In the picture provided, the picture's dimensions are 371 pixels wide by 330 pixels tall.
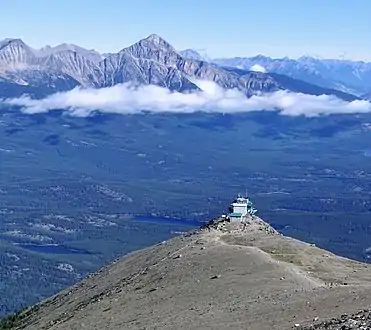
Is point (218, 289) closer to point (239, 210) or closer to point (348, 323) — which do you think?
point (348, 323)

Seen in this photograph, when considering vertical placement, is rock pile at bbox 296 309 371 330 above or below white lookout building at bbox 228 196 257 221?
above

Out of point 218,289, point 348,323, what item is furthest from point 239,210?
point 348,323

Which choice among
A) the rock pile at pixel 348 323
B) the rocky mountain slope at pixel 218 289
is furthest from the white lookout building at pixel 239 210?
the rock pile at pixel 348 323

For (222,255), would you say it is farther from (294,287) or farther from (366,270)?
(294,287)

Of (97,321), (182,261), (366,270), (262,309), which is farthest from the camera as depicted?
(182,261)

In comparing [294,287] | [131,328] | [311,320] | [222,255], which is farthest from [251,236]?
[311,320]

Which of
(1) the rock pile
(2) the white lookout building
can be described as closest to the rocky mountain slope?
(1) the rock pile

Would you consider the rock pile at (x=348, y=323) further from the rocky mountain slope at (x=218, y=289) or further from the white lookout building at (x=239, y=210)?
the white lookout building at (x=239, y=210)

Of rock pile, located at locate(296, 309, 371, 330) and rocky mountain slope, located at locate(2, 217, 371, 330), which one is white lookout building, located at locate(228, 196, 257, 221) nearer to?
rocky mountain slope, located at locate(2, 217, 371, 330)
